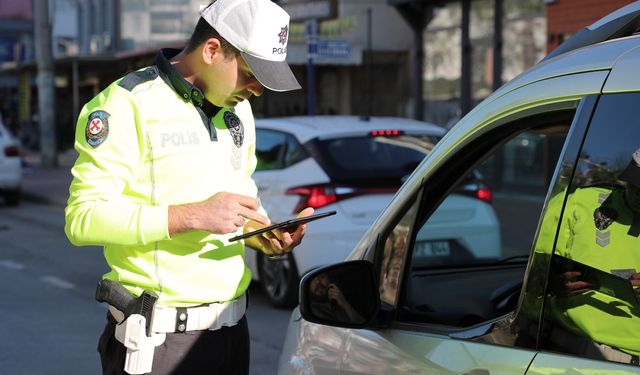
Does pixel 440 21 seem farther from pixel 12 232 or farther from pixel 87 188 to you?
pixel 87 188

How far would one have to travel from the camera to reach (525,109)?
2348mm

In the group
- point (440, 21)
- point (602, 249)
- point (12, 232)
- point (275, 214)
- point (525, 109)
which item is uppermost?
point (440, 21)

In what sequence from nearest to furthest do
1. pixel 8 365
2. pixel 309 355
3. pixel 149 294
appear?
pixel 149 294 → pixel 309 355 → pixel 8 365

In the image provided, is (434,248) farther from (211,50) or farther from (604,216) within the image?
(604,216)

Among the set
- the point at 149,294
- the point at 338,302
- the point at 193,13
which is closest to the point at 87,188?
the point at 149,294

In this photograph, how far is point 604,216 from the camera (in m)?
2.11

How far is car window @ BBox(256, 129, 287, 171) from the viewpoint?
27.8 ft

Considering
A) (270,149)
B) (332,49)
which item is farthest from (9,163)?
(270,149)

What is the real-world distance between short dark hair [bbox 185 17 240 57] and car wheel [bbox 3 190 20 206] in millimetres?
15612

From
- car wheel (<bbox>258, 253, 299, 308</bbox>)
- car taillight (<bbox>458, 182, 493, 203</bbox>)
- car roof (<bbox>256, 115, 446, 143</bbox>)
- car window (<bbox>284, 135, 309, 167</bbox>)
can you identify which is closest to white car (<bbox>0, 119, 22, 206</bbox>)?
car roof (<bbox>256, 115, 446, 143</bbox>)

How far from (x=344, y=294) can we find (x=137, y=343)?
579mm

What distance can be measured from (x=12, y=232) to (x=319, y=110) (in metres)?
12.4

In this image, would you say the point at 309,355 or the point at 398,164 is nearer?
the point at 309,355

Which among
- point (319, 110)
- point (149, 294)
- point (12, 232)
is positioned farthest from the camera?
point (319, 110)
